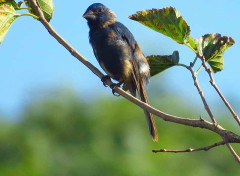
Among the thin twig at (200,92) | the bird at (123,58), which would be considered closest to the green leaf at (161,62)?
the thin twig at (200,92)

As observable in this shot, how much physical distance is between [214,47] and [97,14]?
2.83 meters

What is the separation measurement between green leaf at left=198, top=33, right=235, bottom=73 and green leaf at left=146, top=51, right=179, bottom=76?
152mm

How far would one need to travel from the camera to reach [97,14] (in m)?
5.95

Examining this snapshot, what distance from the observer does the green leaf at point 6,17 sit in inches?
124

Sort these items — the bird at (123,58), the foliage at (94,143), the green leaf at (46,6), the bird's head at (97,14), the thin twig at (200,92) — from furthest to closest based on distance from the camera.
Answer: the foliage at (94,143) < the bird's head at (97,14) < the bird at (123,58) < the green leaf at (46,6) < the thin twig at (200,92)

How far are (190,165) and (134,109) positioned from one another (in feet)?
8.88

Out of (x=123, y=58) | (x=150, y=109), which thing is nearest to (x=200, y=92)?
(x=150, y=109)

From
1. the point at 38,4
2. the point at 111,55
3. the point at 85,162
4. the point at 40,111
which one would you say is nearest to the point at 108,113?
the point at 40,111

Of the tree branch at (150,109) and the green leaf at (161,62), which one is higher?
the tree branch at (150,109)

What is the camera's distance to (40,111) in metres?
24.3

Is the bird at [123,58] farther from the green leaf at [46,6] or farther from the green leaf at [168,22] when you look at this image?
the green leaf at [168,22]

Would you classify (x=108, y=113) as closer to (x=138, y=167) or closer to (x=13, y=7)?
(x=138, y=167)

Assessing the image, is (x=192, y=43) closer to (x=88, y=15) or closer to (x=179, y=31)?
(x=179, y=31)

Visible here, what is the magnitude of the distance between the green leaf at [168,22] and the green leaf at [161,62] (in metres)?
0.20
